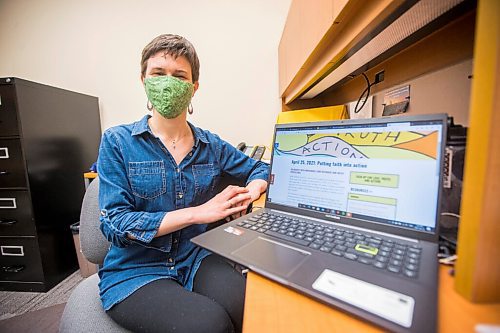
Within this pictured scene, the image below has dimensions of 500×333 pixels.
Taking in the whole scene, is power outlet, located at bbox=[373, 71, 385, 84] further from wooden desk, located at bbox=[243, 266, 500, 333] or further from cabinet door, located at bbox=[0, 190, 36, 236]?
cabinet door, located at bbox=[0, 190, 36, 236]

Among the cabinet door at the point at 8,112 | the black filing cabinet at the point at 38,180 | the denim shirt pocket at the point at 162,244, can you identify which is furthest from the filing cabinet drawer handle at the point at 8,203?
the denim shirt pocket at the point at 162,244

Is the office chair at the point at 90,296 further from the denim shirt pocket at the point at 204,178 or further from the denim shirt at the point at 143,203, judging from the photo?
the denim shirt pocket at the point at 204,178

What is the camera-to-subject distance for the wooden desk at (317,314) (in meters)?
0.29

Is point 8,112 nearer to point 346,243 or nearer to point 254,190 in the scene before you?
point 254,190

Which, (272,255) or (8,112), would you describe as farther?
(8,112)

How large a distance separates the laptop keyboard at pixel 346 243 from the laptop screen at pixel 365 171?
0.19 ft

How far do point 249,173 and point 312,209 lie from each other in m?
0.42

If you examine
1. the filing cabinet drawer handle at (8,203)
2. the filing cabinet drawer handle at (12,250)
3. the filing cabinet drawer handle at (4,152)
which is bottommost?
the filing cabinet drawer handle at (12,250)

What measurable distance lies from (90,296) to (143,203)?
0.94 ft

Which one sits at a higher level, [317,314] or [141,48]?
[141,48]

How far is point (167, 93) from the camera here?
2.56ft

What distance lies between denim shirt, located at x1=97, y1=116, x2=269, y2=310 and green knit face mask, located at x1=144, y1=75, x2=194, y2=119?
89 mm

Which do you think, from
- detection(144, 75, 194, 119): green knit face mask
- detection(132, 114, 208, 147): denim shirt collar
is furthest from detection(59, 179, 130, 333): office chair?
detection(144, 75, 194, 119): green knit face mask

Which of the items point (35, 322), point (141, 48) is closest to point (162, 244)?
point (35, 322)
